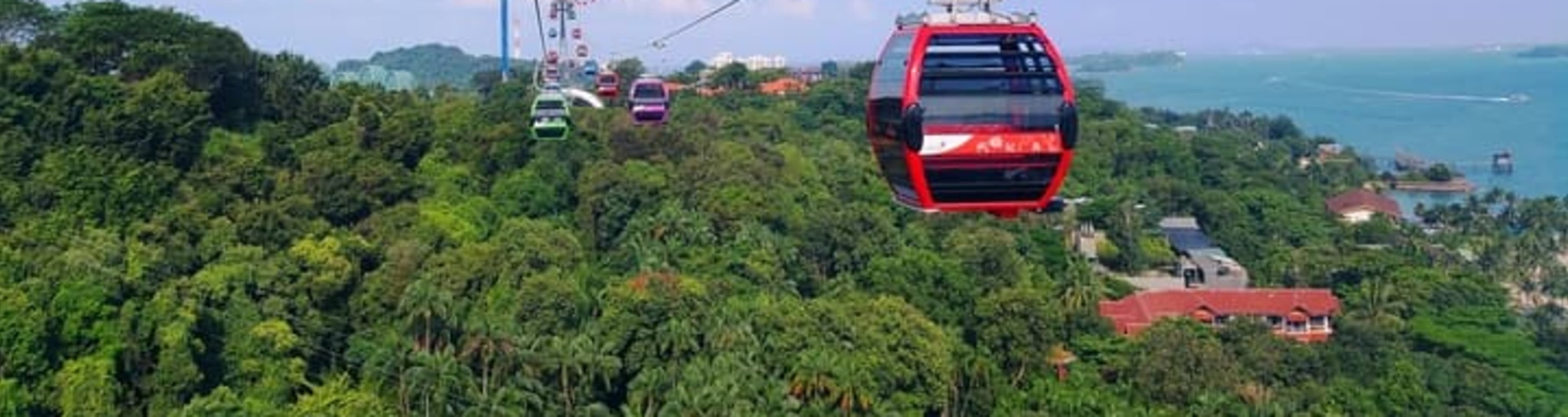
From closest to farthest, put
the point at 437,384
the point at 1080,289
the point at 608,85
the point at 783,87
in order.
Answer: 1. the point at 437,384
2. the point at 608,85
3. the point at 1080,289
4. the point at 783,87

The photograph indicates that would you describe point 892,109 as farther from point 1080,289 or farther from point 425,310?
point 1080,289

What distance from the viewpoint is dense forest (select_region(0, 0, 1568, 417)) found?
950 inches

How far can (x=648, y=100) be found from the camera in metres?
30.2

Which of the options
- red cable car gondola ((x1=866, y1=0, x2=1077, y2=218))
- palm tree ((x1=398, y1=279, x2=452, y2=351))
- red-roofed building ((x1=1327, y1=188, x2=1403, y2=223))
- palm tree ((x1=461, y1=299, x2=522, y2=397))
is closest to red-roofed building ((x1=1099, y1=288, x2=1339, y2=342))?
palm tree ((x1=461, y1=299, x2=522, y2=397))

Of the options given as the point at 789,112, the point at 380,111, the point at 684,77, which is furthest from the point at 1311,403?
the point at 684,77

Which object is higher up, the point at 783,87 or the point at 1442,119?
the point at 783,87

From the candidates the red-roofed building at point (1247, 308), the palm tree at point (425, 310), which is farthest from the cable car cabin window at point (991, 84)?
the red-roofed building at point (1247, 308)

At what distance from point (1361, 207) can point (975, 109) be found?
54.7 metres

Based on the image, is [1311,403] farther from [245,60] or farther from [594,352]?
[245,60]

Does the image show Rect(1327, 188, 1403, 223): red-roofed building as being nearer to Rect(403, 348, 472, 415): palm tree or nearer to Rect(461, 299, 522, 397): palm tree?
Rect(461, 299, 522, 397): palm tree

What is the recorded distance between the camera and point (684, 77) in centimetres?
9925

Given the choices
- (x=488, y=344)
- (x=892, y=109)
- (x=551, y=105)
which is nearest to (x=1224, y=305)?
(x=551, y=105)

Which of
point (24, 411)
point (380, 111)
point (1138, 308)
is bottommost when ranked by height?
point (1138, 308)

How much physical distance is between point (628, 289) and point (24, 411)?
9.98 metres
